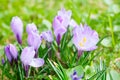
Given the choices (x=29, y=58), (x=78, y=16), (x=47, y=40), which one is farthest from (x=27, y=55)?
(x=78, y=16)

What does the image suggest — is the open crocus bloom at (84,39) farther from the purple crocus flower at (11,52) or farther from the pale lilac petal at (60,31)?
the purple crocus flower at (11,52)

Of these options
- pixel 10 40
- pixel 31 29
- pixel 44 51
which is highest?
pixel 31 29

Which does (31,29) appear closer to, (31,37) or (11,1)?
(31,37)

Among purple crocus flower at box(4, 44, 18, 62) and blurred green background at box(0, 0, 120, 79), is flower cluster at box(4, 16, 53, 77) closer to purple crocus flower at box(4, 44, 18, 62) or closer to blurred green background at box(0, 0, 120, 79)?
purple crocus flower at box(4, 44, 18, 62)

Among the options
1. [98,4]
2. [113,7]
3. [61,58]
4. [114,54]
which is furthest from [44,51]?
[98,4]

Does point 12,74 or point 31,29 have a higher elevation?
point 31,29

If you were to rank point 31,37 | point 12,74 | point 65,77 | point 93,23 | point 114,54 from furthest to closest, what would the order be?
1. point 93,23
2. point 114,54
3. point 12,74
4. point 31,37
5. point 65,77

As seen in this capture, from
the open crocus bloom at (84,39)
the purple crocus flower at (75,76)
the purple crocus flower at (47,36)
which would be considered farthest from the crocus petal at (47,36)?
the purple crocus flower at (75,76)

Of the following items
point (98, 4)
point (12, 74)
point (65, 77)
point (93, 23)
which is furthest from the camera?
point (98, 4)
